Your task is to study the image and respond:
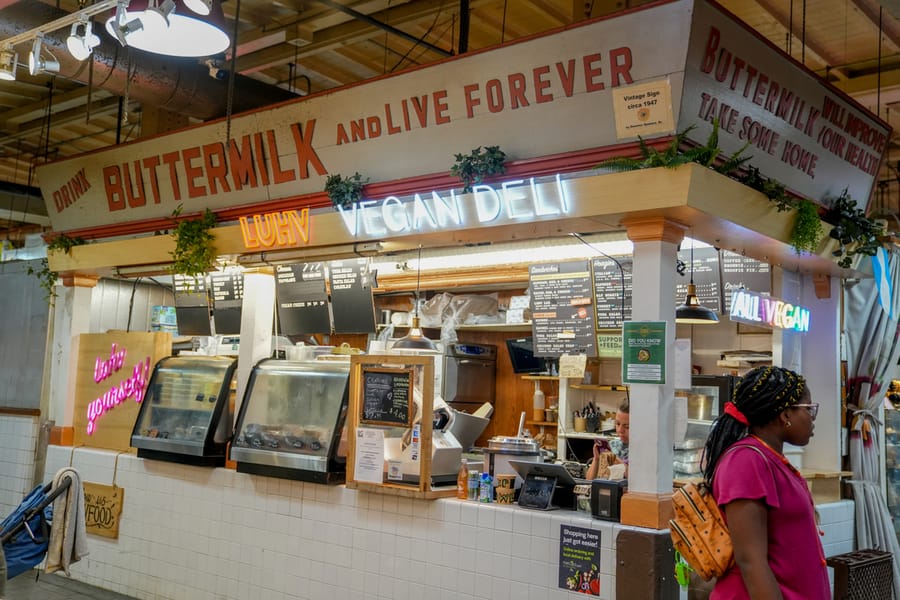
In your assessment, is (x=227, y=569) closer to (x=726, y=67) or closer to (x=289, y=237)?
(x=289, y=237)

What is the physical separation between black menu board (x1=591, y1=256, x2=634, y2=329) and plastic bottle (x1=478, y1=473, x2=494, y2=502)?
2534mm

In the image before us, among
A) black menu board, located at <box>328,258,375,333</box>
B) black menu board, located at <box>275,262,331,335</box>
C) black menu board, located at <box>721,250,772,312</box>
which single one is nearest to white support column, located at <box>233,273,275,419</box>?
black menu board, located at <box>275,262,331,335</box>

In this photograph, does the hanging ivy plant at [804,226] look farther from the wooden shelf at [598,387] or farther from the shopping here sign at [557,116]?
the wooden shelf at [598,387]

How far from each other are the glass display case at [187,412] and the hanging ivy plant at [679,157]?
12.9ft

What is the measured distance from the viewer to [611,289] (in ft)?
25.7

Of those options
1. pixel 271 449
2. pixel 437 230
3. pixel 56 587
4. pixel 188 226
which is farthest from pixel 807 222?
pixel 56 587

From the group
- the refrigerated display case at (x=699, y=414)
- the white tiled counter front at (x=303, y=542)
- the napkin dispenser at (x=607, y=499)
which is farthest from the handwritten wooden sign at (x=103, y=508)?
the refrigerated display case at (x=699, y=414)

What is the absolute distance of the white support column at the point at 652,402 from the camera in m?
4.86

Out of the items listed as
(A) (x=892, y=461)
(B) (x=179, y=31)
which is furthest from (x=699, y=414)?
(B) (x=179, y=31)

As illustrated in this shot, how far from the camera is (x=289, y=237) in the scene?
670cm

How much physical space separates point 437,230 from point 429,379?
991 mm

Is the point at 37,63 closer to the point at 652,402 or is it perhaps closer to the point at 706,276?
the point at 652,402

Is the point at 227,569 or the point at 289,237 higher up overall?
the point at 289,237

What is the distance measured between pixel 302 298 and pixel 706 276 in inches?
139
